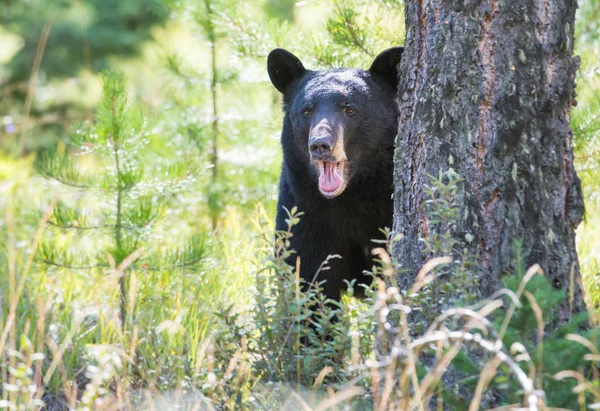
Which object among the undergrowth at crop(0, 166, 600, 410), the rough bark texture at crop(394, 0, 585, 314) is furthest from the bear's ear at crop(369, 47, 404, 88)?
the undergrowth at crop(0, 166, 600, 410)

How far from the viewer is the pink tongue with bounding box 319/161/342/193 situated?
4.14m

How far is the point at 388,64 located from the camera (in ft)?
14.4

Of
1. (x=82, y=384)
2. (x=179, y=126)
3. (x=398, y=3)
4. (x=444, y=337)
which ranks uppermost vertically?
(x=398, y=3)

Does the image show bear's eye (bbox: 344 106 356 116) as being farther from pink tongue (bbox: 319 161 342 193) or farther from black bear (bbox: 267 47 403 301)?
pink tongue (bbox: 319 161 342 193)

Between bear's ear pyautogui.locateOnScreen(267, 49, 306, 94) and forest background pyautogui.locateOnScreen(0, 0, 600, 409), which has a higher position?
bear's ear pyautogui.locateOnScreen(267, 49, 306, 94)

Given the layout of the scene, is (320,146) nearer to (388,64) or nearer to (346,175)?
(346,175)

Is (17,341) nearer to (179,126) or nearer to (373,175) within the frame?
(373,175)

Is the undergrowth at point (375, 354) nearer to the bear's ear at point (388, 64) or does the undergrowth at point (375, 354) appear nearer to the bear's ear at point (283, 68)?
the bear's ear at point (388, 64)

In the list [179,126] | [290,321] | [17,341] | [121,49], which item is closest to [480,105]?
[290,321]

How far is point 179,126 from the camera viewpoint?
6863 millimetres

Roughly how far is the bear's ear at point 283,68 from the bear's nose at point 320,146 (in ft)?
2.65

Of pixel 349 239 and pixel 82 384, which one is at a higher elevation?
pixel 349 239

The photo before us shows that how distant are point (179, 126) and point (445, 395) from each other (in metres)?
4.73

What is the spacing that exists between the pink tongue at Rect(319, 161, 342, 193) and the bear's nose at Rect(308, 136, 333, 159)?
0.54ft
